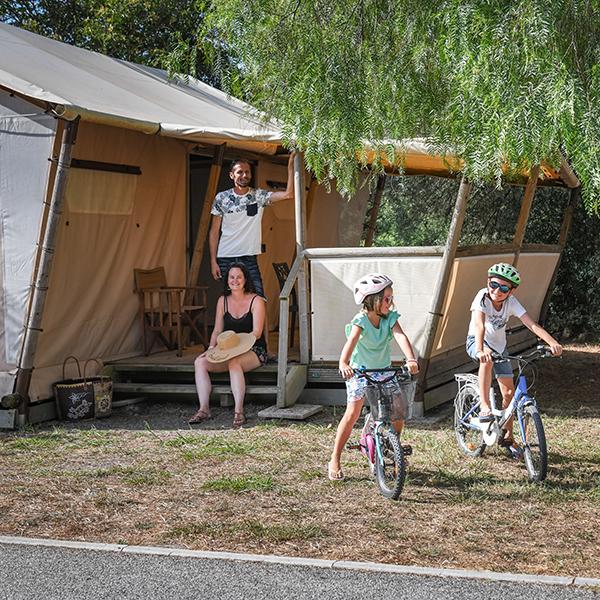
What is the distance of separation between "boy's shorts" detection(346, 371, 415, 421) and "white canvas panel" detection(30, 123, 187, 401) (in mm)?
3715

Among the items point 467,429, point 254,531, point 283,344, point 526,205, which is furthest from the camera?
point 526,205

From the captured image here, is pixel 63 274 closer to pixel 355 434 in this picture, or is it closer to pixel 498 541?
pixel 355 434

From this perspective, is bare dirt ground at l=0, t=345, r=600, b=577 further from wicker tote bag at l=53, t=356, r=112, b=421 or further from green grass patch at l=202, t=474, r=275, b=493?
wicker tote bag at l=53, t=356, r=112, b=421

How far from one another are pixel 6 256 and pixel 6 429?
1.44 metres

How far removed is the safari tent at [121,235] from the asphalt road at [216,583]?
13.4 feet

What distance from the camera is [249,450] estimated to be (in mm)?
8031

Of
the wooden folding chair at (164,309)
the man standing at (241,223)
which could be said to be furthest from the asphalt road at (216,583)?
the wooden folding chair at (164,309)

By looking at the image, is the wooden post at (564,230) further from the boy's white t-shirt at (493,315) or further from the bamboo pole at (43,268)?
the bamboo pole at (43,268)

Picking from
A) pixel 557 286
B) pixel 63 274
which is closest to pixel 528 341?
pixel 557 286

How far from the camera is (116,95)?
10375 mm

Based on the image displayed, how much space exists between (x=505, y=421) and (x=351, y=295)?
9.53 ft

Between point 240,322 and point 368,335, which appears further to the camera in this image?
point 240,322

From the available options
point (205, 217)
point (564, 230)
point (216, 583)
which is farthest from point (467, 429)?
point (564, 230)

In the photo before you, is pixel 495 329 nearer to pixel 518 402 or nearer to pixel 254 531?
pixel 518 402
